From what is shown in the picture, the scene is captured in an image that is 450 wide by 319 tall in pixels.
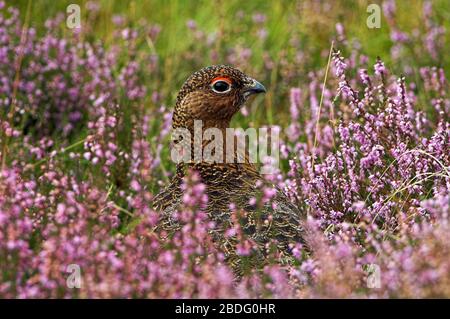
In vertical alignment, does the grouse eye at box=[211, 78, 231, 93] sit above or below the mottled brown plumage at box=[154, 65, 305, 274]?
above

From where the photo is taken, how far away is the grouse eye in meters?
4.99

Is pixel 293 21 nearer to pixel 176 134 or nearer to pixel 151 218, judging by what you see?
pixel 176 134

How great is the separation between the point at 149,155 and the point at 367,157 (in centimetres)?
150

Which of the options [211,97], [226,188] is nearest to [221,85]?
[211,97]

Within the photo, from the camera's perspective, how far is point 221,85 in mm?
5016

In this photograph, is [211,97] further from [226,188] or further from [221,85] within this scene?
[226,188]

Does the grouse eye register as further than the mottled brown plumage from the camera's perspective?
Yes

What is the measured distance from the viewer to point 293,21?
8.23 meters

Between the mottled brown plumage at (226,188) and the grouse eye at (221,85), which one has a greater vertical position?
the grouse eye at (221,85)

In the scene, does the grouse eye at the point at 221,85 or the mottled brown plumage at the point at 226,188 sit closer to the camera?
the mottled brown plumage at the point at 226,188

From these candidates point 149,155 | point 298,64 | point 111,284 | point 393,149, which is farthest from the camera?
point 298,64

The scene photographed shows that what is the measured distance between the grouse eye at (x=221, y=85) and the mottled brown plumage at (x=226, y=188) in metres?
0.01

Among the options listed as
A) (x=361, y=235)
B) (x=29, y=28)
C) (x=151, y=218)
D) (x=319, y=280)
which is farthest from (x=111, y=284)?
(x=29, y=28)

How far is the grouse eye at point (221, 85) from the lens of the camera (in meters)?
4.99
